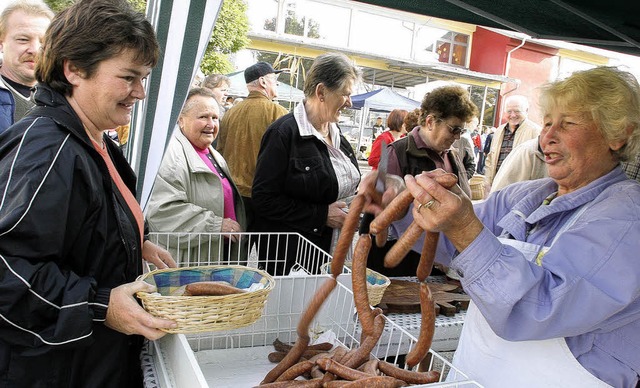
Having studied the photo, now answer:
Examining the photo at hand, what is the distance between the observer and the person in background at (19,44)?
3014mm

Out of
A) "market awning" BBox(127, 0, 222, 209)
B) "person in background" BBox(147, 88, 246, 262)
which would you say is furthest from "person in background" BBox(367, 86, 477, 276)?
"market awning" BBox(127, 0, 222, 209)

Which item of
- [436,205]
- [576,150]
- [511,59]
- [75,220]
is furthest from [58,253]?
[511,59]

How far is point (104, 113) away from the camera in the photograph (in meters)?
1.84

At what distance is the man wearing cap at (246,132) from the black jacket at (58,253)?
2.54 m

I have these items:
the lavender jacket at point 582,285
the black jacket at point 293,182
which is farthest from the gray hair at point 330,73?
the lavender jacket at point 582,285

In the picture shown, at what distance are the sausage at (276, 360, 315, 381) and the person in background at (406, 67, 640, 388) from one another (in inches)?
24.6

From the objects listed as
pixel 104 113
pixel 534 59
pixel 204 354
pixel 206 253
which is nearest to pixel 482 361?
pixel 204 354

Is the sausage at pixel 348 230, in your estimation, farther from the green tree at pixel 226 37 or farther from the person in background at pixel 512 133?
the green tree at pixel 226 37

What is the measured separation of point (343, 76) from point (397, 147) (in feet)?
2.85

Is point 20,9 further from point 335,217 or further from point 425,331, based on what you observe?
point 425,331

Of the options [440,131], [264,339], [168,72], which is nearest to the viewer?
[264,339]

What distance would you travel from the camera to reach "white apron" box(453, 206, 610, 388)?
1.64 m

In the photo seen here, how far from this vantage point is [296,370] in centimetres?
169

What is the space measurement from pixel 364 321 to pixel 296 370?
327 mm
